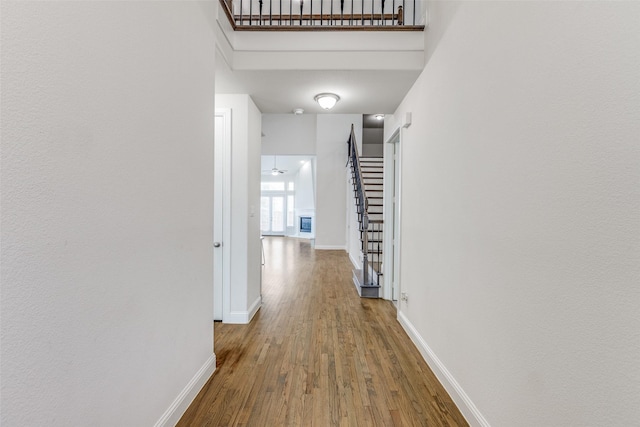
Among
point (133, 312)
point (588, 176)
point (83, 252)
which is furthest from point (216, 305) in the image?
point (588, 176)

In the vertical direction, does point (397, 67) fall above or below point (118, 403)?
above

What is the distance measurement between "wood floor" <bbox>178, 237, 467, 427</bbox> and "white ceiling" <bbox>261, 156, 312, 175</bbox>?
23.3ft

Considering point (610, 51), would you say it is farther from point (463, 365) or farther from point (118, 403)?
point (118, 403)

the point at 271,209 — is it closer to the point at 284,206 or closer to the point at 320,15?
the point at 284,206

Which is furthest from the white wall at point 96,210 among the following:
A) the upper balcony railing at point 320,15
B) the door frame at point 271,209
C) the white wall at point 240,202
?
the door frame at point 271,209

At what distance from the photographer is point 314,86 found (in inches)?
118

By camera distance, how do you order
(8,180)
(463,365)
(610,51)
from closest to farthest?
(8,180) → (610,51) → (463,365)

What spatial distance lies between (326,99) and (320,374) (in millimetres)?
2585

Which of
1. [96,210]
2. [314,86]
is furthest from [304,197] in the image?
[96,210]

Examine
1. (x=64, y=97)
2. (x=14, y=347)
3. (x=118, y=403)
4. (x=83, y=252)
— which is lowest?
(x=118, y=403)

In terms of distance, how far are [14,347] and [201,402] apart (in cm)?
136

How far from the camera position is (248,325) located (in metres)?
3.17

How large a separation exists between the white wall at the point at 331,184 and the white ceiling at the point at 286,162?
104 cm

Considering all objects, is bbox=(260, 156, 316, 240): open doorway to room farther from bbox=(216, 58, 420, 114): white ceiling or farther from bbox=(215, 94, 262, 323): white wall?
bbox=(215, 94, 262, 323): white wall
